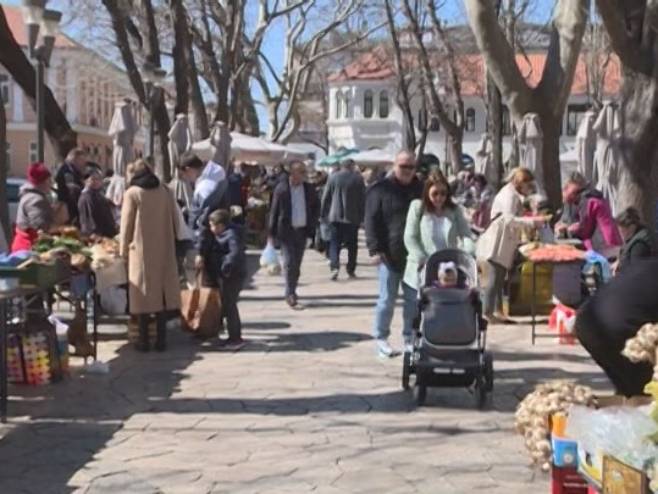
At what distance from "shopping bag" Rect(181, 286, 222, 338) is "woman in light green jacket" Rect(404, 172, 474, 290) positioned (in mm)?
2331

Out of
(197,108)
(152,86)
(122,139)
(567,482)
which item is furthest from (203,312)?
(197,108)

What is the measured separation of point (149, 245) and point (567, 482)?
636 cm

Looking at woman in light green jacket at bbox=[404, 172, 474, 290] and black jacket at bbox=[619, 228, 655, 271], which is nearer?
woman in light green jacket at bbox=[404, 172, 474, 290]

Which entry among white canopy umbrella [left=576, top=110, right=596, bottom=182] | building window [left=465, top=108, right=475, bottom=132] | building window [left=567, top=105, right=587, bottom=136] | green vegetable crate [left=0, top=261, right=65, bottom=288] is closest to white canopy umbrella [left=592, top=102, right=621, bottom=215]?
white canopy umbrella [left=576, top=110, right=596, bottom=182]

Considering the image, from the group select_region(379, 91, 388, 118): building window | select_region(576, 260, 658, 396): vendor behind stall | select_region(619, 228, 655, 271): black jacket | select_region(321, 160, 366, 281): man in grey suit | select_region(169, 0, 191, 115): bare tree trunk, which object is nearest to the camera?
select_region(576, 260, 658, 396): vendor behind stall

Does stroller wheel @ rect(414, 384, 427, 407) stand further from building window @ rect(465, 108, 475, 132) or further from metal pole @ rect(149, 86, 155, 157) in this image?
building window @ rect(465, 108, 475, 132)

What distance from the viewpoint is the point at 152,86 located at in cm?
2117

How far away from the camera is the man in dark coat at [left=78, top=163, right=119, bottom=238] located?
39.0ft

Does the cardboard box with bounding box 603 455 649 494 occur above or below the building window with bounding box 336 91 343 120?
below

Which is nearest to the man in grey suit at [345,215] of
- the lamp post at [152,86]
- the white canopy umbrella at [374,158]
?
the lamp post at [152,86]

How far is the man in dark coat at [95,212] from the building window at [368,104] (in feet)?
248

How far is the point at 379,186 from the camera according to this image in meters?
9.51

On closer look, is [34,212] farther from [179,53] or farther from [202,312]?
[179,53]

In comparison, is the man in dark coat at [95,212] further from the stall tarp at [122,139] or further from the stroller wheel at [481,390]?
the stroller wheel at [481,390]
